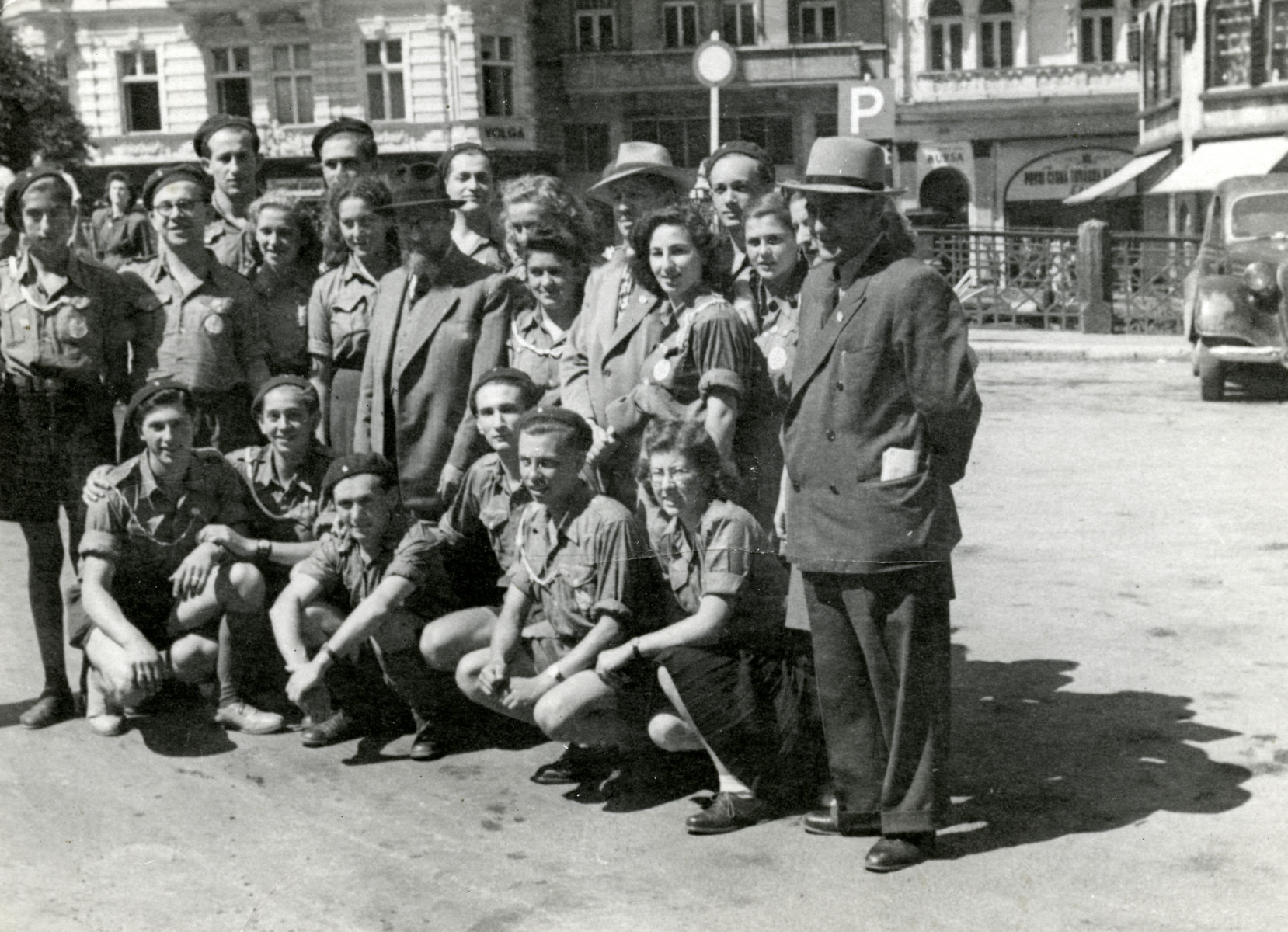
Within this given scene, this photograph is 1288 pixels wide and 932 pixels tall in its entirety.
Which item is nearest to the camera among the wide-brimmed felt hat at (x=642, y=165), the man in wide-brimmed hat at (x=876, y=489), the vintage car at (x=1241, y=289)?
the man in wide-brimmed hat at (x=876, y=489)

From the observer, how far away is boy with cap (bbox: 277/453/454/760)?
196 inches

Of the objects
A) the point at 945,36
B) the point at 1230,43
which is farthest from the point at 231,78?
the point at 1230,43

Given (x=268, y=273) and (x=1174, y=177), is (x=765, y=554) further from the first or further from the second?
(x=1174, y=177)

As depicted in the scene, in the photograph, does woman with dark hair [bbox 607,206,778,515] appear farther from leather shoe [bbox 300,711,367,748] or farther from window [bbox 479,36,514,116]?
window [bbox 479,36,514,116]

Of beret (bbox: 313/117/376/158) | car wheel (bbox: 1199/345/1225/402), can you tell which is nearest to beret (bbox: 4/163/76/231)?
beret (bbox: 313/117/376/158)

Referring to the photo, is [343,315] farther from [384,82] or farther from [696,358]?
[384,82]

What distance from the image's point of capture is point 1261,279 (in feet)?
40.8

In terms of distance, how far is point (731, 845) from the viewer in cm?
416

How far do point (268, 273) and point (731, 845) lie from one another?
3.11m

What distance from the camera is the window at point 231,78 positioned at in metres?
7.73

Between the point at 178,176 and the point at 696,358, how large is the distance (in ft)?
7.07

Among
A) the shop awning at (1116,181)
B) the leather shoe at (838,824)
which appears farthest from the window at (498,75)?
the shop awning at (1116,181)

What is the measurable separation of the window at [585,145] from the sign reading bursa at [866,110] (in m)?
1.77

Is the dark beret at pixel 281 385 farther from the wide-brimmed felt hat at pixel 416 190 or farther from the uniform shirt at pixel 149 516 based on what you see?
the wide-brimmed felt hat at pixel 416 190
